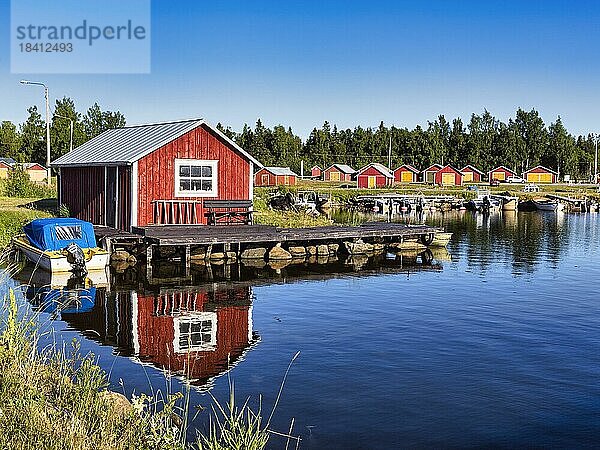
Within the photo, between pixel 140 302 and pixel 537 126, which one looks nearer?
pixel 140 302

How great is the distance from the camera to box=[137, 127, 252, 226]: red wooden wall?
29.9 meters

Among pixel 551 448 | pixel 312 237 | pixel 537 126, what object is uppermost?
pixel 537 126

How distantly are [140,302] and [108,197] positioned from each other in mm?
11481

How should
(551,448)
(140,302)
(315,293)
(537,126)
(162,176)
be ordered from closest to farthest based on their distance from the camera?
(551,448) → (140,302) → (315,293) → (162,176) → (537,126)

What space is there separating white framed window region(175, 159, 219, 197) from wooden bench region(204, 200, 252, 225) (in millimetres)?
719

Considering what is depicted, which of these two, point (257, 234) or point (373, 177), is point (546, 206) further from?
point (257, 234)

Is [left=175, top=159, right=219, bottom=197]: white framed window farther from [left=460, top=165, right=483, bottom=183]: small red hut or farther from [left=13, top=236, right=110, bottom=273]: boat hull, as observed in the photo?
[left=460, top=165, right=483, bottom=183]: small red hut

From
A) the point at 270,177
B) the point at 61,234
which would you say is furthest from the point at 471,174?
the point at 61,234

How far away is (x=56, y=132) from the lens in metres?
78.4

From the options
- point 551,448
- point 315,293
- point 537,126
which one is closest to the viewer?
point 551,448

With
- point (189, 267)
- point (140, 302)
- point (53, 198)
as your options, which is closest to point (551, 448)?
point (140, 302)

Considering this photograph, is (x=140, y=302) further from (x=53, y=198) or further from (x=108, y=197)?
(x=53, y=198)

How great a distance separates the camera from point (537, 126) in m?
132

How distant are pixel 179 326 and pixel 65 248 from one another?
9382mm
